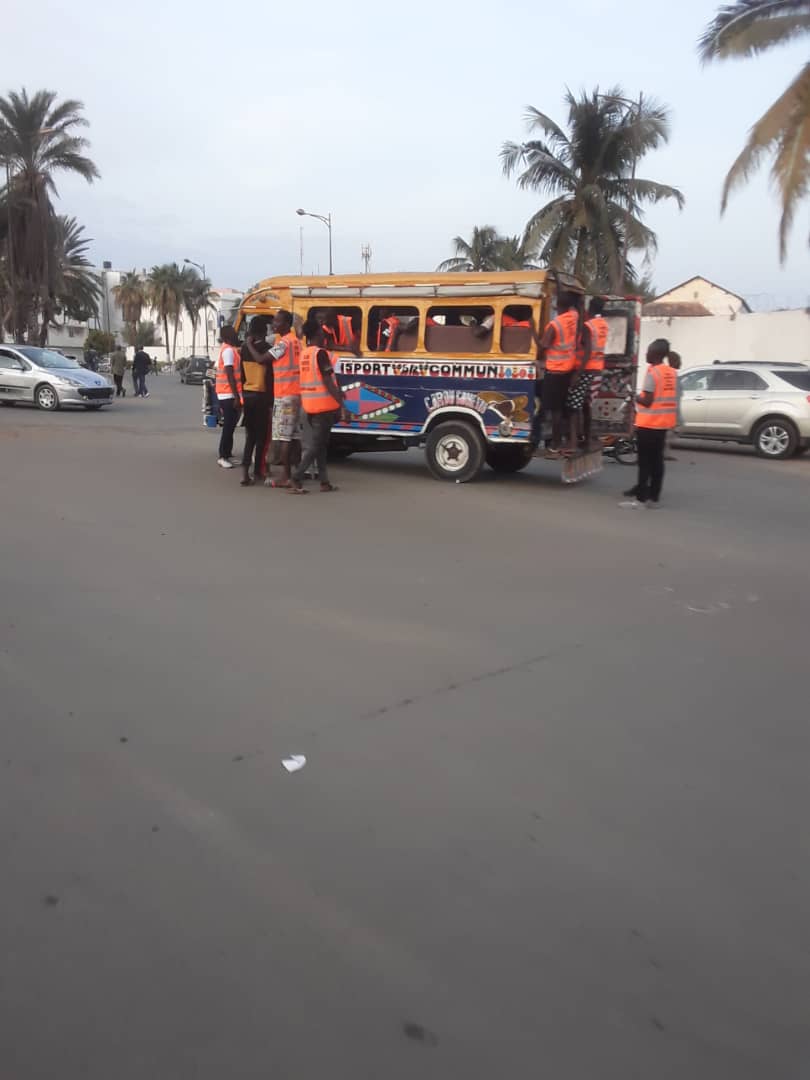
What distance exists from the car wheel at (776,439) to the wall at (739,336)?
7.34 m

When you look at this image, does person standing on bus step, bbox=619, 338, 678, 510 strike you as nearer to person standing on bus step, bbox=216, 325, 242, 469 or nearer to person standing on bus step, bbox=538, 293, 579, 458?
person standing on bus step, bbox=538, 293, 579, 458

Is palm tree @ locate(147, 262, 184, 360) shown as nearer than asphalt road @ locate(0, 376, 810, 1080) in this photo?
No

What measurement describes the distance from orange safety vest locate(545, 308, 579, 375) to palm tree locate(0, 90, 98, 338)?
106 ft

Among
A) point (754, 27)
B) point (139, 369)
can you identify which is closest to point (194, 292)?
point (139, 369)

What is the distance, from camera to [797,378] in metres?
14.7

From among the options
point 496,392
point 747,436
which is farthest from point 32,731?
point 747,436

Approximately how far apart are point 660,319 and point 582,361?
17.1 meters

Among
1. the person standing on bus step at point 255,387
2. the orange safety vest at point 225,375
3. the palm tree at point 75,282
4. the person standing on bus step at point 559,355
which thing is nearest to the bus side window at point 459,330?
the person standing on bus step at point 559,355

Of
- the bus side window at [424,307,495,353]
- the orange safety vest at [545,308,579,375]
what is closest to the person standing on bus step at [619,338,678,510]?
the orange safety vest at [545,308,579,375]

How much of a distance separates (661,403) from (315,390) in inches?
142

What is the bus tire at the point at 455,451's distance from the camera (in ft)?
34.6

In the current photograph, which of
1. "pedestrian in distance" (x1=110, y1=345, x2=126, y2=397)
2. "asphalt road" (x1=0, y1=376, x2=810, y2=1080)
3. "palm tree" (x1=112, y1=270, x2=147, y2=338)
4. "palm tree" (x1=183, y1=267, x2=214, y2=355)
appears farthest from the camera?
"palm tree" (x1=112, y1=270, x2=147, y2=338)

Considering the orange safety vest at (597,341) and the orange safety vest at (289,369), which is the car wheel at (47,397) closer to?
the orange safety vest at (289,369)

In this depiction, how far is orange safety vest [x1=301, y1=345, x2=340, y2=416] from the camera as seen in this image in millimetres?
9367
